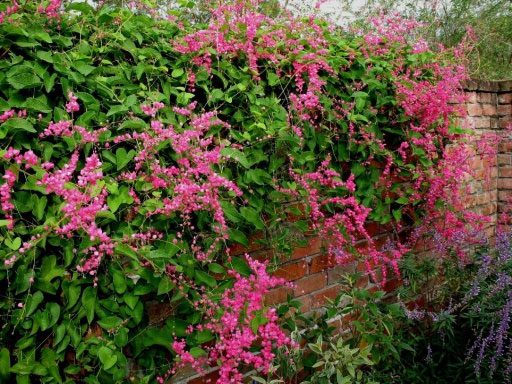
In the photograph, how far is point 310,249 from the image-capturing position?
2383 mm

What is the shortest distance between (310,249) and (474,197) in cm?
194

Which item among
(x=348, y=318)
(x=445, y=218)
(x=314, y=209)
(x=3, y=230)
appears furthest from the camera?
(x=445, y=218)

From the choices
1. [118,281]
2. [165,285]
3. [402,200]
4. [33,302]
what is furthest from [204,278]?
[402,200]

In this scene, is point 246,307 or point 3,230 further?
point 246,307

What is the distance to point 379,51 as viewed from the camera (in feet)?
8.83

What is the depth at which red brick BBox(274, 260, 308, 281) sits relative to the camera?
7.34 feet

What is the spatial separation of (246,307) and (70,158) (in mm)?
775

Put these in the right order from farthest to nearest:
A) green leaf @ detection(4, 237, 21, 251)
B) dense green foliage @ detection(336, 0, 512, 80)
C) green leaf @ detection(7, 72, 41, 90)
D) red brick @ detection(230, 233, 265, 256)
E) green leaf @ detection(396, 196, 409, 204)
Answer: dense green foliage @ detection(336, 0, 512, 80) < green leaf @ detection(396, 196, 409, 204) < red brick @ detection(230, 233, 265, 256) < green leaf @ detection(7, 72, 41, 90) < green leaf @ detection(4, 237, 21, 251)

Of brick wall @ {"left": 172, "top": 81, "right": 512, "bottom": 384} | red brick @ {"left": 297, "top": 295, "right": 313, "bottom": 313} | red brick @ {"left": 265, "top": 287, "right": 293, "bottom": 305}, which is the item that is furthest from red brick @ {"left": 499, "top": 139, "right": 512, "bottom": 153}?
red brick @ {"left": 265, "top": 287, "right": 293, "bottom": 305}

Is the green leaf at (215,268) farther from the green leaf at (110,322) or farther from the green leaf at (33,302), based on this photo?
the green leaf at (33,302)

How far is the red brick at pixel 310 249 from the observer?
91.0 inches

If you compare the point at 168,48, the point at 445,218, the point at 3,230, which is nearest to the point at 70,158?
the point at 3,230

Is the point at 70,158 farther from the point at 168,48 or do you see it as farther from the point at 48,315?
the point at 168,48

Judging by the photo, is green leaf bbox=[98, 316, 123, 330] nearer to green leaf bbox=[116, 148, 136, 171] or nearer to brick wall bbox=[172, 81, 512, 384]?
green leaf bbox=[116, 148, 136, 171]
